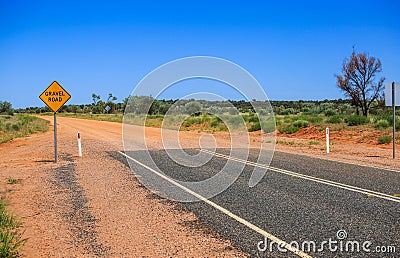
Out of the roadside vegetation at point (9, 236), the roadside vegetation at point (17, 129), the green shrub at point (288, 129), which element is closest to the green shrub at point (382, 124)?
the green shrub at point (288, 129)

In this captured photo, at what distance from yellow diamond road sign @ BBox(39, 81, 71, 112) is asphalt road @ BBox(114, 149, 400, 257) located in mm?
5217

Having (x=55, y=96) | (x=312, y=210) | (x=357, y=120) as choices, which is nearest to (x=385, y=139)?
(x=357, y=120)

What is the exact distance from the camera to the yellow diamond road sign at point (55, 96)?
1459cm

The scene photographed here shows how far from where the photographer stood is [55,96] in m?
14.8

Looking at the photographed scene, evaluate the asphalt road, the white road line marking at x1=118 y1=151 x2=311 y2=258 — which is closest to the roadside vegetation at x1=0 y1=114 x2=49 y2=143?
the white road line marking at x1=118 y1=151 x2=311 y2=258

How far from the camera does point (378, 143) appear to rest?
816 inches

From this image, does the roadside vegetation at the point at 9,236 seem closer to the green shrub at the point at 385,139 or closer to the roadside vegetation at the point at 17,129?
the green shrub at the point at 385,139

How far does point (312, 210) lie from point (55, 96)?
36.0ft

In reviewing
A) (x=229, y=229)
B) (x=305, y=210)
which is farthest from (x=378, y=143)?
(x=229, y=229)

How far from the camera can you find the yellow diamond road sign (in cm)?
1459

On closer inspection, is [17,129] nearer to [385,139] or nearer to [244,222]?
[385,139]

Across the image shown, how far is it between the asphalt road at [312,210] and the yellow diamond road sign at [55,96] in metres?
5.22

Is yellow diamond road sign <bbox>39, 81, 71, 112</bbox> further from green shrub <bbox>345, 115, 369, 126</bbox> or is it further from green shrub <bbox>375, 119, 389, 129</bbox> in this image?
green shrub <bbox>345, 115, 369, 126</bbox>

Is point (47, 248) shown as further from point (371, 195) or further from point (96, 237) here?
point (371, 195)
